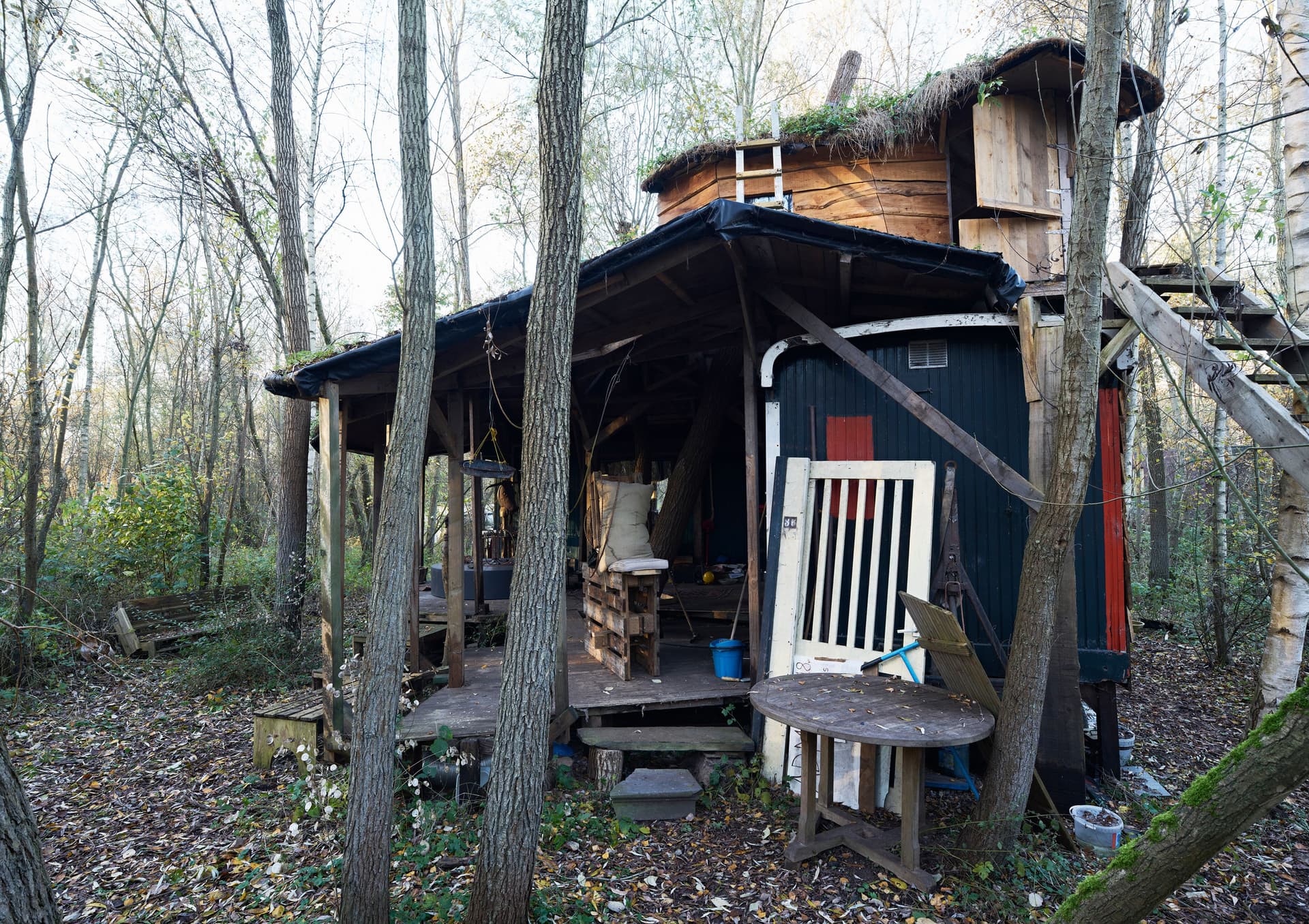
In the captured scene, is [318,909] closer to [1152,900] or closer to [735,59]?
[1152,900]

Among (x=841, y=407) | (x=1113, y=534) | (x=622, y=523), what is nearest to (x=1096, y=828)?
(x=1113, y=534)

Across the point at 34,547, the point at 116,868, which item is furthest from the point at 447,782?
the point at 34,547

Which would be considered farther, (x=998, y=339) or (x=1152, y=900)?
(x=998, y=339)

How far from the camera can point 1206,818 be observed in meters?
1.99

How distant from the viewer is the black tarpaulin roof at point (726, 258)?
163 inches

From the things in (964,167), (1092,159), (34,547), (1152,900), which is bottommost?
(1152,900)

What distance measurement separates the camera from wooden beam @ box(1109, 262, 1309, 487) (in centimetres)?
314

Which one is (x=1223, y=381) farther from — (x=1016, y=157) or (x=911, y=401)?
(x=1016, y=157)

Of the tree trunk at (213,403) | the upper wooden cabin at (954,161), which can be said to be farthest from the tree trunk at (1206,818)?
the tree trunk at (213,403)

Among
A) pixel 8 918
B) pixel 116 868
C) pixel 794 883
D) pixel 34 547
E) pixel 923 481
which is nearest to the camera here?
pixel 8 918

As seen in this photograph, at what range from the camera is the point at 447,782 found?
455 centimetres

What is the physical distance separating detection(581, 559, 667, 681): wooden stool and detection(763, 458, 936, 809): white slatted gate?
1.15 metres

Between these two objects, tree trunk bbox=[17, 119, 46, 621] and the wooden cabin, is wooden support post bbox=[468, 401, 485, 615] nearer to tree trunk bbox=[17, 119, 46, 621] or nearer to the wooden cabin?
the wooden cabin

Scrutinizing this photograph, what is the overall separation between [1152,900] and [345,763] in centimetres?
469
